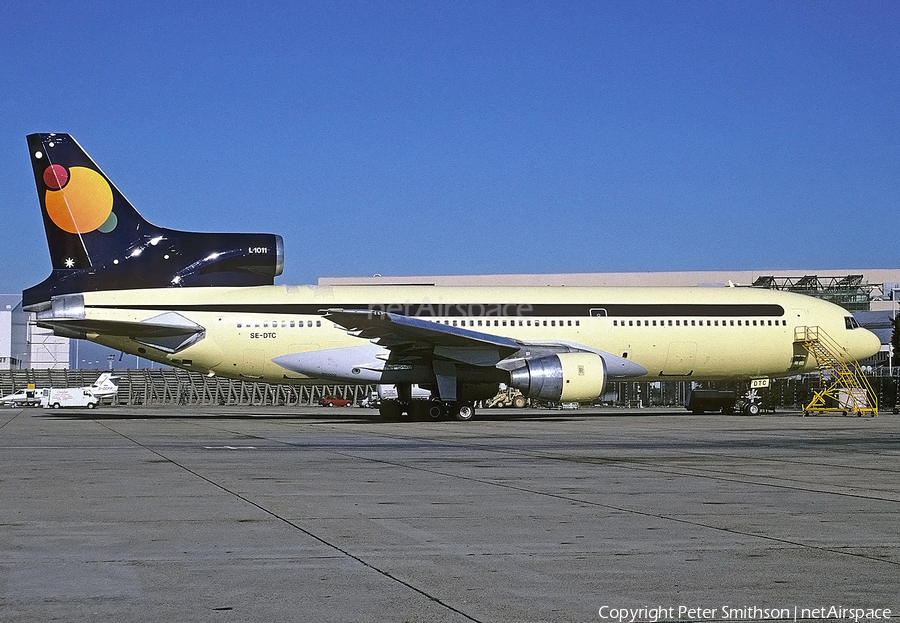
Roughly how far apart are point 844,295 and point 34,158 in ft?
216

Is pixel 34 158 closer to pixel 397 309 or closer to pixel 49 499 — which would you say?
pixel 397 309

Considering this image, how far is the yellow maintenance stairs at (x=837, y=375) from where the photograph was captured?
33.3 metres

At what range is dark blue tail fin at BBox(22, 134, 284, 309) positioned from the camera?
29.6 meters

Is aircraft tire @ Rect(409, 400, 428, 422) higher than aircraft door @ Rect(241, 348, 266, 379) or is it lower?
lower

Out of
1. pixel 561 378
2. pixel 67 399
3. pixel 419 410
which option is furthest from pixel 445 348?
Result: pixel 67 399

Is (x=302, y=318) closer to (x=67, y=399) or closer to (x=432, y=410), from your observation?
(x=432, y=410)

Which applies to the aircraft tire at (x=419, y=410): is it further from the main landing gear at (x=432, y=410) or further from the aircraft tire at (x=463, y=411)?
the aircraft tire at (x=463, y=411)

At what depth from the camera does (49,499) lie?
9.82 metres

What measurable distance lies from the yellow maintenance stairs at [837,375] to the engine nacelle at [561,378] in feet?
29.9

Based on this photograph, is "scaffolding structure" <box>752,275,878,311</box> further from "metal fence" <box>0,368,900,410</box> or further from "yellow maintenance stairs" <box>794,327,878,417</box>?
"yellow maintenance stairs" <box>794,327,878,417</box>

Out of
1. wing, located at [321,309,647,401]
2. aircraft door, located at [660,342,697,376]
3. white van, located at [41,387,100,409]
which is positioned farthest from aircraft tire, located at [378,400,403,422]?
white van, located at [41,387,100,409]

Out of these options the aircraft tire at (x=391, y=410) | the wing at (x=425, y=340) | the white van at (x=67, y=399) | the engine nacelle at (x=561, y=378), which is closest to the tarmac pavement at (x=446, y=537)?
the wing at (x=425, y=340)

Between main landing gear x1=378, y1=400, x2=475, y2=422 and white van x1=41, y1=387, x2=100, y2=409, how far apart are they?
33983 mm

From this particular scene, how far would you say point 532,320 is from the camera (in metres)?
30.9
